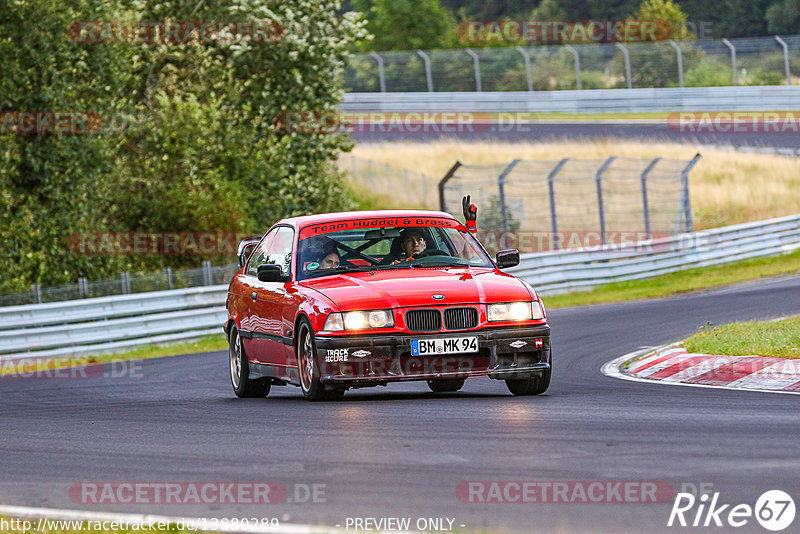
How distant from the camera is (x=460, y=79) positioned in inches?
1973

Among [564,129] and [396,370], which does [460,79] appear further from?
[396,370]

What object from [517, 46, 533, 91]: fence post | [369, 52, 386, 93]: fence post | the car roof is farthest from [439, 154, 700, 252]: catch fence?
the car roof

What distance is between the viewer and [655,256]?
96.0 feet

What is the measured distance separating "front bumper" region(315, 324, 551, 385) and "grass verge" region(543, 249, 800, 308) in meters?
15.3

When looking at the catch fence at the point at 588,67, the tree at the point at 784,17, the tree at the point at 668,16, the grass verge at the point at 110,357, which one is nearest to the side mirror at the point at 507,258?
the grass verge at the point at 110,357

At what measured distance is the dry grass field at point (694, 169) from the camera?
3788cm

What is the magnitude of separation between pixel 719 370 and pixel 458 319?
2.90m

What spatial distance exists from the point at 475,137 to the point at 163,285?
2424 centimetres

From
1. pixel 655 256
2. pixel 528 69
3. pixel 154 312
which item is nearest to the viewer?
pixel 154 312

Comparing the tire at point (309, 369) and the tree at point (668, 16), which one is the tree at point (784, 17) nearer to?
the tree at point (668, 16)

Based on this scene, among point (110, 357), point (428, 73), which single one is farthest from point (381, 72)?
point (110, 357)

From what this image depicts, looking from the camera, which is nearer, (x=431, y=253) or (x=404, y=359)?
(x=404, y=359)

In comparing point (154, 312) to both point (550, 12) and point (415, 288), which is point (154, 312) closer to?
point (415, 288)

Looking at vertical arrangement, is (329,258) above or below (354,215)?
below
